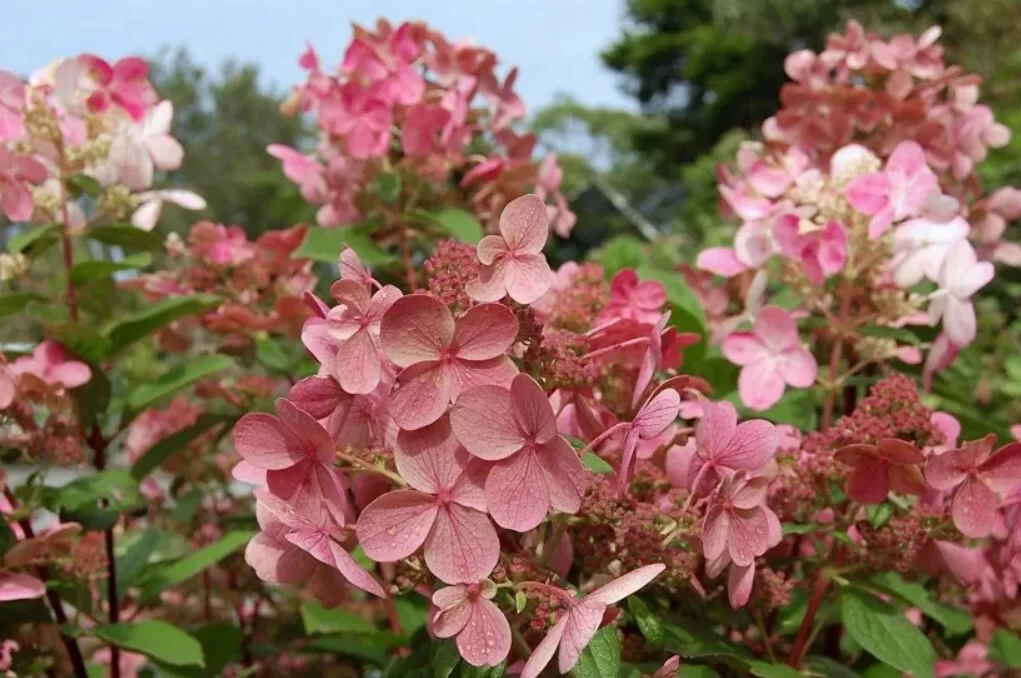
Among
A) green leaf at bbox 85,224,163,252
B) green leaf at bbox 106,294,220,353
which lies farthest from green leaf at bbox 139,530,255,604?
green leaf at bbox 85,224,163,252

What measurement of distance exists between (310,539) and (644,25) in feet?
74.5

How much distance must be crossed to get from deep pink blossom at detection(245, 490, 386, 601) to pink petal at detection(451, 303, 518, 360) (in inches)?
5.9

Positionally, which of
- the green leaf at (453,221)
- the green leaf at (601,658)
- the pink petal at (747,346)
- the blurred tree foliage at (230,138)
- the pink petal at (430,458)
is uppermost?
the pink petal at (430,458)

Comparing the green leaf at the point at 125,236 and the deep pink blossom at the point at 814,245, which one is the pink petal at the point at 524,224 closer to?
the deep pink blossom at the point at 814,245

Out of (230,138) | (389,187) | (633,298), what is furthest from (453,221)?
(230,138)

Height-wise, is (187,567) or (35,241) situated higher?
(35,241)

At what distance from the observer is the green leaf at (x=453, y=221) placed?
126 centimetres

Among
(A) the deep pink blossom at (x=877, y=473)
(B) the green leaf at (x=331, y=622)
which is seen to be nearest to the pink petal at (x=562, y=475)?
(A) the deep pink blossom at (x=877, y=473)

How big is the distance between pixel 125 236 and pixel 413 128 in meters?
0.41

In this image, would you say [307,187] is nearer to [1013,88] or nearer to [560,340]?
[560,340]

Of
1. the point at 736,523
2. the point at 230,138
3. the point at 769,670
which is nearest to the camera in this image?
the point at 736,523

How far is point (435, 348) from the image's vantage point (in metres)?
0.64

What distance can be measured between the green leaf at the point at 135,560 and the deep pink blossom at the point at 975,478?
1017 millimetres

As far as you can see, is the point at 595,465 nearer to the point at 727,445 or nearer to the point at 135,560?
the point at 727,445
